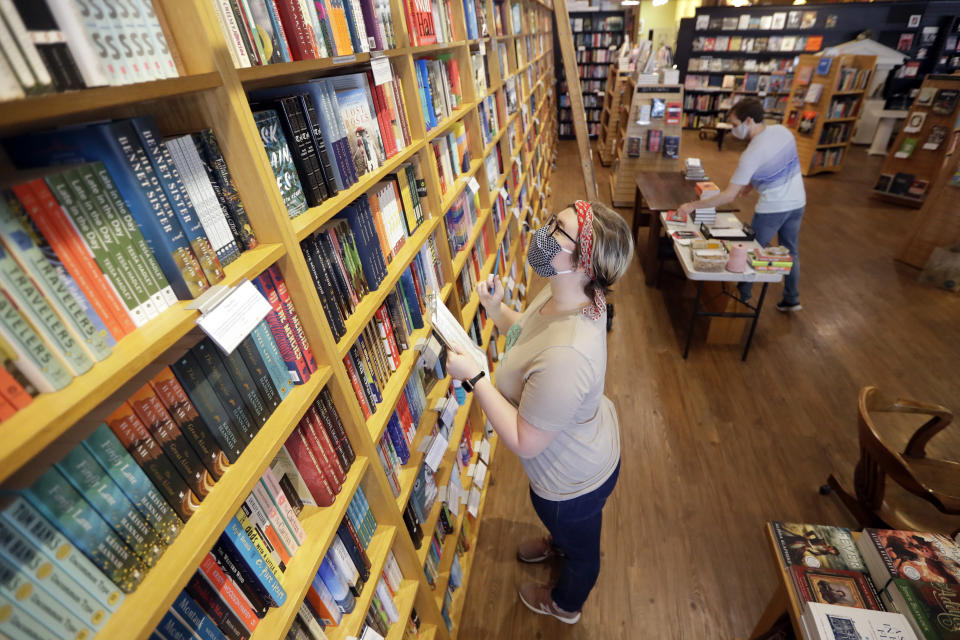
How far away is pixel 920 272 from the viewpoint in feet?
13.3

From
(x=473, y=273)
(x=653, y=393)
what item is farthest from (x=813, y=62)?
(x=473, y=273)

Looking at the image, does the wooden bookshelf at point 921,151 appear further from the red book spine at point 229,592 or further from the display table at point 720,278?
the red book spine at point 229,592

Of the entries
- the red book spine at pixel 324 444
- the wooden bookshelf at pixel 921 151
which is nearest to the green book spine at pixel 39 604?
the red book spine at pixel 324 444

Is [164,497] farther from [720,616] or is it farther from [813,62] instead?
[813,62]

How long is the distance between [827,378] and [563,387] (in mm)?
2826

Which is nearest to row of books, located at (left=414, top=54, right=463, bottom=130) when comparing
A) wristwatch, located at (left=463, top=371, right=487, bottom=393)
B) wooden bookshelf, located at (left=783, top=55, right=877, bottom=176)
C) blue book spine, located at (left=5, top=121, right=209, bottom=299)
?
wristwatch, located at (left=463, top=371, right=487, bottom=393)

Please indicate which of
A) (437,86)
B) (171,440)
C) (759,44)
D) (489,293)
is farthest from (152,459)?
(759,44)

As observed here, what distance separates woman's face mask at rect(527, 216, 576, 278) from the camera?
1.28 meters

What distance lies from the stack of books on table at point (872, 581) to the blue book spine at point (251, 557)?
1263 millimetres

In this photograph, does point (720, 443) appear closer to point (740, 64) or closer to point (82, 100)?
point (82, 100)

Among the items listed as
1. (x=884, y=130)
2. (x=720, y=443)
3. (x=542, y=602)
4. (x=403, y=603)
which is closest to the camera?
(x=403, y=603)

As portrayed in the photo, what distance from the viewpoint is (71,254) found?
1.80 feet

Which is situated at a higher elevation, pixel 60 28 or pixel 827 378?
pixel 60 28

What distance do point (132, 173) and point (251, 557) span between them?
683 mm
